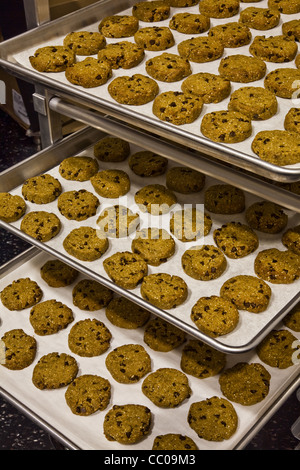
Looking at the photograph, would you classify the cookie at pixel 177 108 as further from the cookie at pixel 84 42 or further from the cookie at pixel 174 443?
the cookie at pixel 174 443

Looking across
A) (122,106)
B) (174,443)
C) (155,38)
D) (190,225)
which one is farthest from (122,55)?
(174,443)

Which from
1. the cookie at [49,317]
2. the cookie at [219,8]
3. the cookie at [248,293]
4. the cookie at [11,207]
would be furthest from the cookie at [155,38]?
the cookie at [49,317]

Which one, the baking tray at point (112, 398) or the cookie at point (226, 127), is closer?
the cookie at point (226, 127)

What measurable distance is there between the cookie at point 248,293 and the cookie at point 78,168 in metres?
0.53

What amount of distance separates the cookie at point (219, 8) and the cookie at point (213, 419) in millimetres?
950

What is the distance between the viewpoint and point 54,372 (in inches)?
53.6

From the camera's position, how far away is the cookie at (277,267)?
1.23 m

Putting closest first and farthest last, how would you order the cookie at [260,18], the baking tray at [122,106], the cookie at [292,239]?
1. the baking tray at [122,106]
2. the cookie at [292,239]
3. the cookie at [260,18]

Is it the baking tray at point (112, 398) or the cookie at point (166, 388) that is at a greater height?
the cookie at point (166, 388)

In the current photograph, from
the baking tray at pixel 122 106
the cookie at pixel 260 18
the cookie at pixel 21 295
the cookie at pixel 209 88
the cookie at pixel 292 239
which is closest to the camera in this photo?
the baking tray at pixel 122 106

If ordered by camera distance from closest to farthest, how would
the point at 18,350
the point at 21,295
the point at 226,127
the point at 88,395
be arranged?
1. the point at 226,127
2. the point at 88,395
3. the point at 18,350
4. the point at 21,295

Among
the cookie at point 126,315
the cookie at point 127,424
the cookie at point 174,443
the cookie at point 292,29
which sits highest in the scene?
the cookie at point 292,29

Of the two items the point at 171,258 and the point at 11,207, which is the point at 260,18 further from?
the point at 11,207

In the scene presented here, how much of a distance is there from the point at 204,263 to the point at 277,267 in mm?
157
